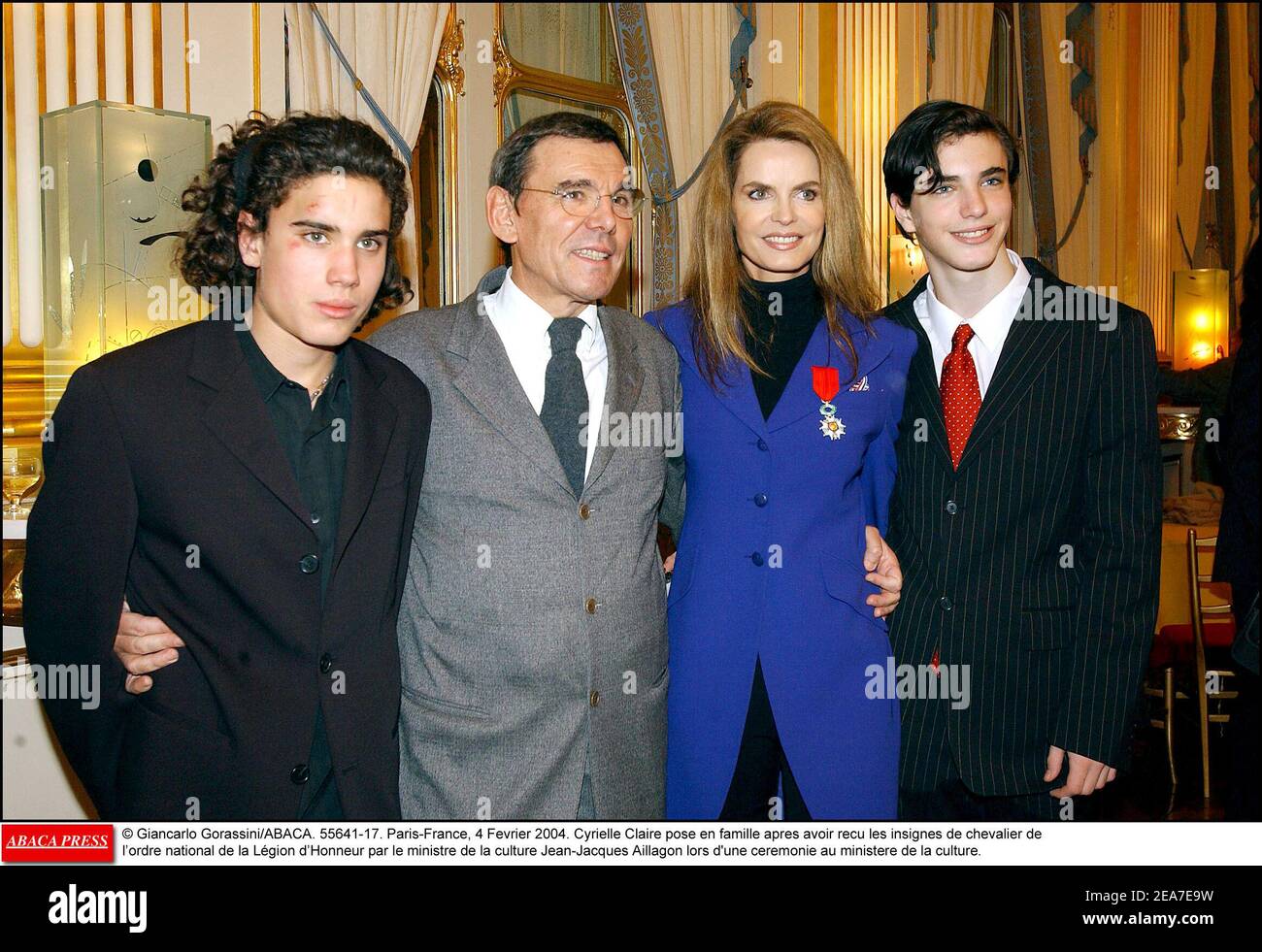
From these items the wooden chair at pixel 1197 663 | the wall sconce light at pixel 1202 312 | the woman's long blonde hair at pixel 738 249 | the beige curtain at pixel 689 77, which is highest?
the beige curtain at pixel 689 77

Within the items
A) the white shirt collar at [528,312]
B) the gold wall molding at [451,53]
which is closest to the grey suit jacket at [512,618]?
the white shirt collar at [528,312]

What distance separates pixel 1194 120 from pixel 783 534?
9815 millimetres

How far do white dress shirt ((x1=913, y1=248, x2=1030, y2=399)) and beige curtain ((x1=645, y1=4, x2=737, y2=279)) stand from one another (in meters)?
3.78

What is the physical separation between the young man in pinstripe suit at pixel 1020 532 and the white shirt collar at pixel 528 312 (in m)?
0.70

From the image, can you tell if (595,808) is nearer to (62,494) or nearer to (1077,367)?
(62,494)

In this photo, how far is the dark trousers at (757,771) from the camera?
6.99ft

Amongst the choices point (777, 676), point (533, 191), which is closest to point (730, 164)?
point (533, 191)

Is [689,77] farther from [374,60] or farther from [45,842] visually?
[45,842]

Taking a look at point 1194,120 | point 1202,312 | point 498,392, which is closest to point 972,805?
point 498,392

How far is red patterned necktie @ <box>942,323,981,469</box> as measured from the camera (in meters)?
2.15

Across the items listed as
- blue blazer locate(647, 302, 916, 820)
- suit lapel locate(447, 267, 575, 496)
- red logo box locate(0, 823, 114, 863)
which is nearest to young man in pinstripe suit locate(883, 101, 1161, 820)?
blue blazer locate(647, 302, 916, 820)

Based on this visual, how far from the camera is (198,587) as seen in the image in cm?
170

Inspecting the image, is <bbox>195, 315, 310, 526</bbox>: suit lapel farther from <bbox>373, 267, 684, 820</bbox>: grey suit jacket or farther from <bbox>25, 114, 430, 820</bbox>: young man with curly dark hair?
<bbox>373, 267, 684, 820</bbox>: grey suit jacket

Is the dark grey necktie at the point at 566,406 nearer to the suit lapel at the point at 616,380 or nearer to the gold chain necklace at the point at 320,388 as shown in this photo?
the suit lapel at the point at 616,380
